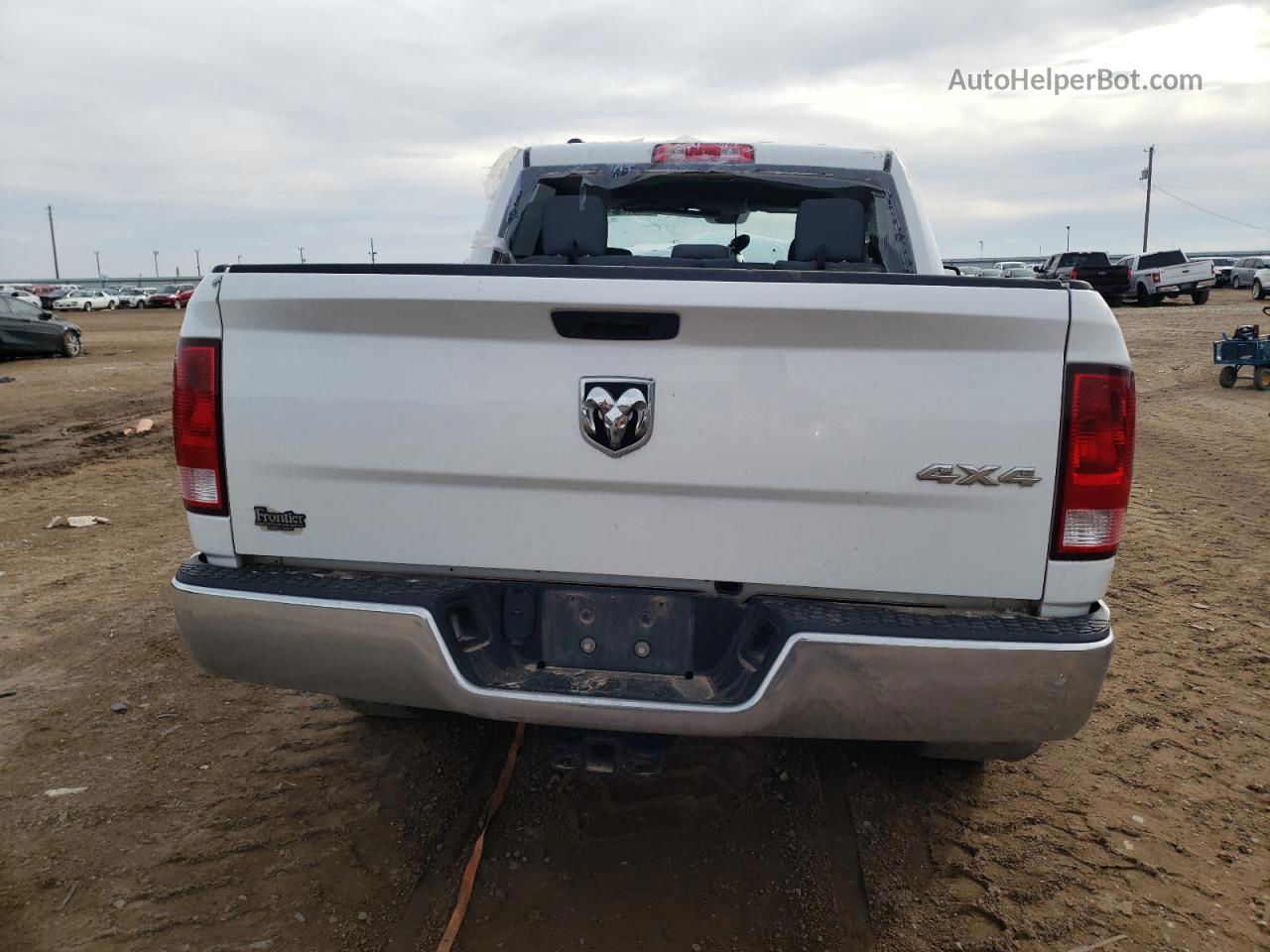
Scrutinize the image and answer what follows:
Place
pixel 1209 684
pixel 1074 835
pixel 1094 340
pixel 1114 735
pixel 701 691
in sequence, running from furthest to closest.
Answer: pixel 1209 684, pixel 1114 735, pixel 1074 835, pixel 701 691, pixel 1094 340

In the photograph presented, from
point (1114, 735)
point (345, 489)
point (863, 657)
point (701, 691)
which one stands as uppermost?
point (345, 489)

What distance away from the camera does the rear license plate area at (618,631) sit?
2.35 metres

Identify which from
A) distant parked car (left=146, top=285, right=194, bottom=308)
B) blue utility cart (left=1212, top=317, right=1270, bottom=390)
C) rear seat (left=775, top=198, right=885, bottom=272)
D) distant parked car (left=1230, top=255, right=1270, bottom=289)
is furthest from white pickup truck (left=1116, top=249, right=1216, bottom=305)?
distant parked car (left=146, top=285, right=194, bottom=308)

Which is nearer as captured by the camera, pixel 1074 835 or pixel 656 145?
pixel 1074 835

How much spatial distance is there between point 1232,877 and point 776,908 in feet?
4.51

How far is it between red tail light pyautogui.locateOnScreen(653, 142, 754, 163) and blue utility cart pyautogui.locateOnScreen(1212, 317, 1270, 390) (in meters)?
11.7

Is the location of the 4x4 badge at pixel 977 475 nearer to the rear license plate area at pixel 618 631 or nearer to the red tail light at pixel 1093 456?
the red tail light at pixel 1093 456

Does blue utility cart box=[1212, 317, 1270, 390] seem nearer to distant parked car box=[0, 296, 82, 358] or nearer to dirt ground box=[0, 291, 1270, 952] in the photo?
dirt ground box=[0, 291, 1270, 952]

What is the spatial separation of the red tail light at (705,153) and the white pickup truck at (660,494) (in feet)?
6.63

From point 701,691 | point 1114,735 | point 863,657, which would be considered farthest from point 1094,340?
point 1114,735

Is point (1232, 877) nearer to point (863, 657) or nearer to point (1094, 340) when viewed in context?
point (863, 657)

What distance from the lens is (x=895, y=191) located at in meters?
4.08

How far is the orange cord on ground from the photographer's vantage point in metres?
2.46

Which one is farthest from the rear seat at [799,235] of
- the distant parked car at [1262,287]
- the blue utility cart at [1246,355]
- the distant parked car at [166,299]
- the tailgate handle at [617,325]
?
the distant parked car at [166,299]
